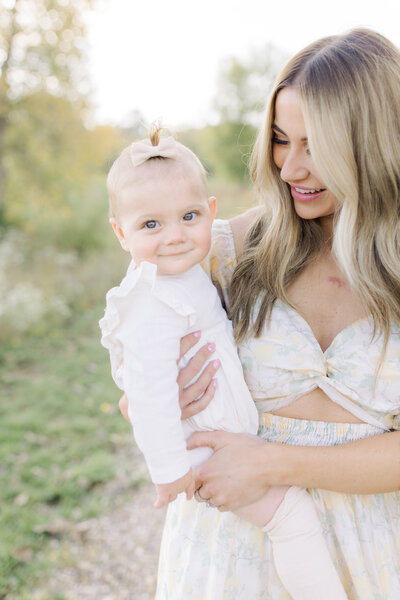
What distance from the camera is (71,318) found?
328 inches

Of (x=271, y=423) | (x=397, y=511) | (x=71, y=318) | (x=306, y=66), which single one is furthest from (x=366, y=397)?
(x=71, y=318)

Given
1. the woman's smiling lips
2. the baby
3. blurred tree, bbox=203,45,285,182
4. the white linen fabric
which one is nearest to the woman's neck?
the woman's smiling lips

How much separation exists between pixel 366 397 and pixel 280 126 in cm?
91

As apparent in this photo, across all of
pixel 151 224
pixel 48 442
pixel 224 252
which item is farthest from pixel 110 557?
pixel 151 224

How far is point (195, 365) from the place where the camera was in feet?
5.32

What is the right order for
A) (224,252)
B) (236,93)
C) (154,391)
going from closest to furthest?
(154,391)
(224,252)
(236,93)

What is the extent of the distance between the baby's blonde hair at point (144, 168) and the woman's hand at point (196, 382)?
0.47 m

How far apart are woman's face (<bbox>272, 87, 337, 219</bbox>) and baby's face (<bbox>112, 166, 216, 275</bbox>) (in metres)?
0.33

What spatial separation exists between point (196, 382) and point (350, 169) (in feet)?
2.66

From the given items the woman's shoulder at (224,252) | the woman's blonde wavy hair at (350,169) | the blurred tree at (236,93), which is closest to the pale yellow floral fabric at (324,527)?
the woman's blonde wavy hair at (350,169)

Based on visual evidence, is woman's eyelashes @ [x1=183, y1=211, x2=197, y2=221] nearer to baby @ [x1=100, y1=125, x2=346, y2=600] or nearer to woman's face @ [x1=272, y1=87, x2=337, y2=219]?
baby @ [x1=100, y1=125, x2=346, y2=600]

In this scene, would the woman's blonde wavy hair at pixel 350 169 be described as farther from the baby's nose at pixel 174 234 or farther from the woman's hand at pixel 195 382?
the baby's nose at pixel 174 234

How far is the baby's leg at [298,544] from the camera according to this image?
156 cm

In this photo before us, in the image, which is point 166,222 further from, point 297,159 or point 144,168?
point 297,159
